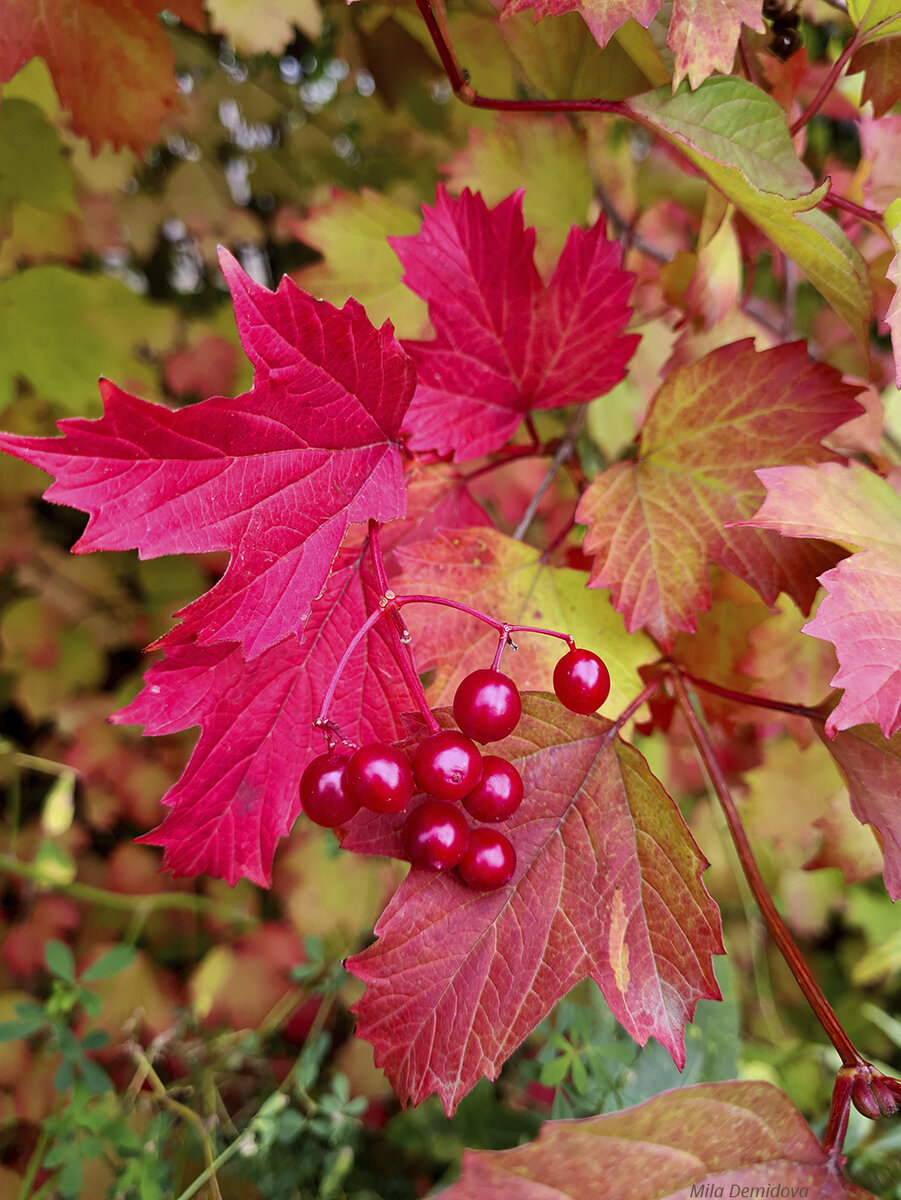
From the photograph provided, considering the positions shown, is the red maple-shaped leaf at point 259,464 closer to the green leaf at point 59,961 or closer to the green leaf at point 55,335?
the green leaf at point 59,961

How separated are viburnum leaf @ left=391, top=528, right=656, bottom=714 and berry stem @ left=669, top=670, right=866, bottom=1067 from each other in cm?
6

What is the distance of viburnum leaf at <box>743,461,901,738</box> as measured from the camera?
47 centimetres

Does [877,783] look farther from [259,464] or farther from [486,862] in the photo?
[259,464]

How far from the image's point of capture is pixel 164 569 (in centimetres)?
140

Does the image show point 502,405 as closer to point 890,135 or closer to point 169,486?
point 169,486

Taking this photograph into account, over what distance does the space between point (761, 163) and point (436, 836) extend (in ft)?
1.82

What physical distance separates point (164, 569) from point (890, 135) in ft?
3.95

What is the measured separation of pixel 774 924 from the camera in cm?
57

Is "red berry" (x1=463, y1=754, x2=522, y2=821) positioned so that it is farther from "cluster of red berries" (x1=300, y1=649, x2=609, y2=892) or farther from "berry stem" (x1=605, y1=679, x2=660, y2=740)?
"berry stem" (x1=605, y1=679, x2=660, y2=740)

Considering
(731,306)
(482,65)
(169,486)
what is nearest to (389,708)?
(169,486)

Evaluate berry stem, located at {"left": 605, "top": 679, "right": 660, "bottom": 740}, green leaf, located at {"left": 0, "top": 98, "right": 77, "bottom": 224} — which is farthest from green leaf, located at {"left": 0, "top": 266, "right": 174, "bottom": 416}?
berry stem, located at {"left": 605, "top": 679, "right": 660, "bottom": 740}

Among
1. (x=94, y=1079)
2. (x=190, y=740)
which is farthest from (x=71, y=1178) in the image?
(x=190, y=740)

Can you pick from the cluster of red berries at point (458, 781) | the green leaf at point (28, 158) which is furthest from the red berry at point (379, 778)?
the green leaf at point (28, 158)

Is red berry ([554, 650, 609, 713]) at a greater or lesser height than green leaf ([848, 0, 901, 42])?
lesser
